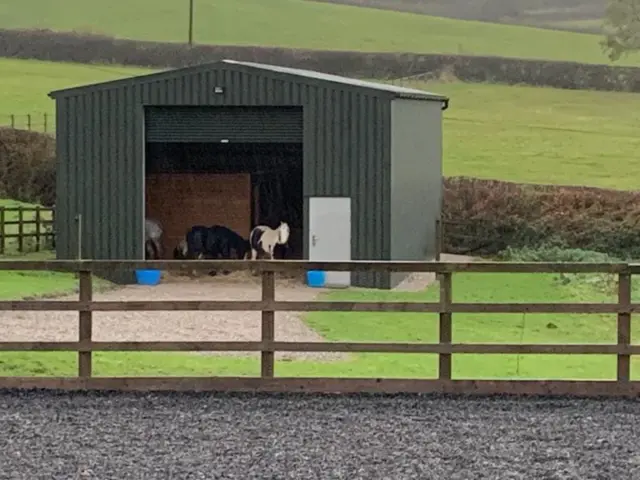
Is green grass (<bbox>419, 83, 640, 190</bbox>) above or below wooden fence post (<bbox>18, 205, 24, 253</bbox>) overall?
above

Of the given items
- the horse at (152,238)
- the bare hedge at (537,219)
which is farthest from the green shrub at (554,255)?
the horse at (152,238)

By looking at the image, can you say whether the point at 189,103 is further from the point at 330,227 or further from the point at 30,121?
the point at 30,121

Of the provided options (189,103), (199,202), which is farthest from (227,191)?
(189,103)

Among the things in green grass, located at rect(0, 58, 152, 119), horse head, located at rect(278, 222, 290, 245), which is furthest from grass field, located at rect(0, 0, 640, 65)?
horse head, located at rect(278, 222, 290, 245)

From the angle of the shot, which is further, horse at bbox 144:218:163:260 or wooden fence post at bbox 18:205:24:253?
wooden fence post at bbox 18:205:24:253

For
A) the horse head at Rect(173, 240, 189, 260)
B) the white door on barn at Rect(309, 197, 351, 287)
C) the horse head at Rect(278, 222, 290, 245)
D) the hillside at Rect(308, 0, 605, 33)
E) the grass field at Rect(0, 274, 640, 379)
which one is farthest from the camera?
the hillside at Rect(308, 0, 605, 33)

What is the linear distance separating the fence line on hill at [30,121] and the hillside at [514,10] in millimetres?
38417

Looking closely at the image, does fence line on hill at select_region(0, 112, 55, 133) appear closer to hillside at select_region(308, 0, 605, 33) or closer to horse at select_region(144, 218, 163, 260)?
horse at select_region(144, 218, 163, 260)

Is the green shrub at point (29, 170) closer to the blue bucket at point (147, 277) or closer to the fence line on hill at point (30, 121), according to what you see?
the fence line on hill at point (30, 121)

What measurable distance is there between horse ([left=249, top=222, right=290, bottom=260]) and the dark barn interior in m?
2.19

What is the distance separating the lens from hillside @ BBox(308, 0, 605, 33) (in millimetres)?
82188

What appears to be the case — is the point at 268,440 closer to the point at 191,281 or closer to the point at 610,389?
the point at 610,389

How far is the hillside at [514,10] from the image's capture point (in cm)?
8219

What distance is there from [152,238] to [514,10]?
63577 millimetres
